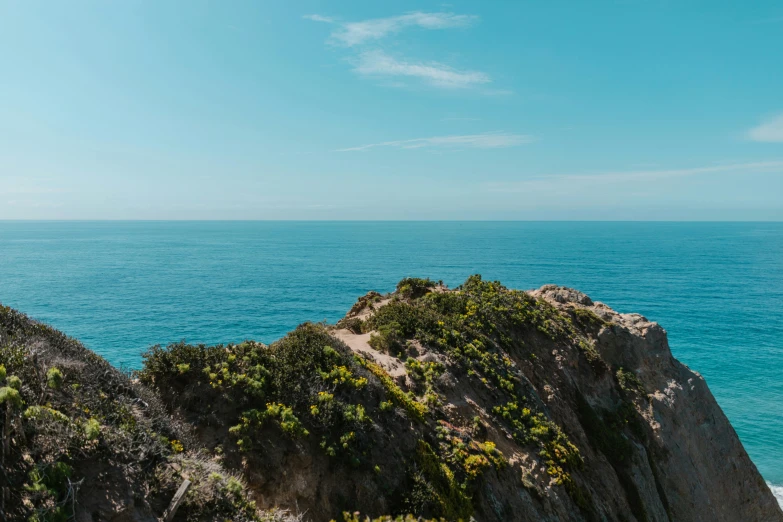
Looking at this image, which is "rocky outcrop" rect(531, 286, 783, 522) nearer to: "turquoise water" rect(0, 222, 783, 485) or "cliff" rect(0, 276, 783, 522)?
"cliff" rect(0, 276, 783, 522)

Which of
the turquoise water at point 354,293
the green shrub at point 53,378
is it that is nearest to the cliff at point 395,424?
the green shrub at point 53,378

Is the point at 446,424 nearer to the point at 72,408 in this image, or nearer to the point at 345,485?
the point at 345,485

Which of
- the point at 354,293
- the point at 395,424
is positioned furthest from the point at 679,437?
the point at 354,293

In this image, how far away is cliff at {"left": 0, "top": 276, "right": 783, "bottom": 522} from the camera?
10.1m

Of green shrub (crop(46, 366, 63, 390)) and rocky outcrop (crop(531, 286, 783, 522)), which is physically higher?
green shrub (crop(46, 366, 63, 390))

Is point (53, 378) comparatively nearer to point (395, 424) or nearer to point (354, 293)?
point (395, 424)

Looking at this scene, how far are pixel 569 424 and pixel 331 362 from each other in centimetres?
1451

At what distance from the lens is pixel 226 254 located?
534 ft

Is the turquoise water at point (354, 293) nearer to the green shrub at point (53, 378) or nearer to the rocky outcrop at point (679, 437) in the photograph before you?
the rocky outcrop at point (679, 437)

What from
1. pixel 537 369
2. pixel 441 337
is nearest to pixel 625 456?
pixel 537 369

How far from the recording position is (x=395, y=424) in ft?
54.6

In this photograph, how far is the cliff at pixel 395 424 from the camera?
10.1 m

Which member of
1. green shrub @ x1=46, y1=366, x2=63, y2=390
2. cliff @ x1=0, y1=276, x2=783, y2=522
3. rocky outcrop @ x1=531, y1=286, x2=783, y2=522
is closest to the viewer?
cliff @ x1=0, y1=276, x2=783, y2=522

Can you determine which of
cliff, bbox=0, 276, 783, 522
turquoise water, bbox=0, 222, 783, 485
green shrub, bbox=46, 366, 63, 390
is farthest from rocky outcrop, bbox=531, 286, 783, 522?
green shrub, bbox=46, 366, 63, 390
